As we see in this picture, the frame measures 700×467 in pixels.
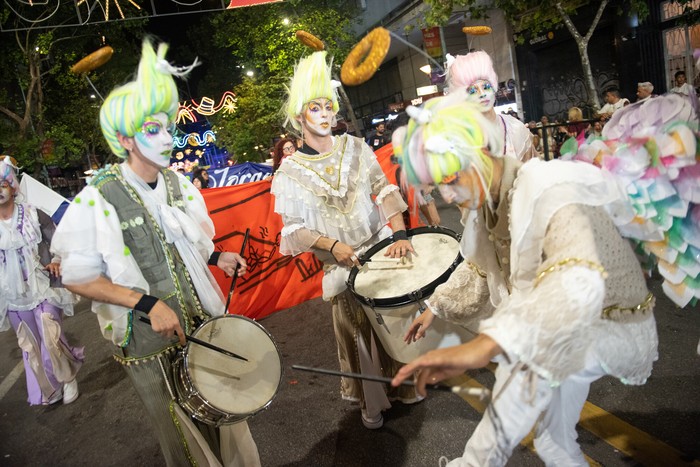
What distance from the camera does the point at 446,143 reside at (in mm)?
1714

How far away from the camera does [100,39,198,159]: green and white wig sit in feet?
7.90

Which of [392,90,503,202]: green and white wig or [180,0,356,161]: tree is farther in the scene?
[180,0,356,161]: tree

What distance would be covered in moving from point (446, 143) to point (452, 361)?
0.76 metres

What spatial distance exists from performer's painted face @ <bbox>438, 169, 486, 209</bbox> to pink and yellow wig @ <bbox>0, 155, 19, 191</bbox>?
4.59m

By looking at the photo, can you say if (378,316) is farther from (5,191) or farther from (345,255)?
(5,191)

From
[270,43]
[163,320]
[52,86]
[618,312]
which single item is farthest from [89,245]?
[52,86]

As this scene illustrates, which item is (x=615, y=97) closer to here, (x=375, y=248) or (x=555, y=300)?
(x=375, y=248)

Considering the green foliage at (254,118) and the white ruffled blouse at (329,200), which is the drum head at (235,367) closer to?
the white ruffled blouse at (329,200)

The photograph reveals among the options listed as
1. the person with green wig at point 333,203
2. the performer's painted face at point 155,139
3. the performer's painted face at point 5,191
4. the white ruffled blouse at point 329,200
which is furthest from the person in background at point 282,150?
the performer's painted face at point 155,139

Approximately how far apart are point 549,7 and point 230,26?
46.6ft

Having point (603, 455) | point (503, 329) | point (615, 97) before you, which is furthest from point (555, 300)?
point (615, 97)

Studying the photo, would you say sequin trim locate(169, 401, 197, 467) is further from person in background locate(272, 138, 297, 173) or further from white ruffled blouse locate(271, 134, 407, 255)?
person in background locate(272, 138, 297, 173)

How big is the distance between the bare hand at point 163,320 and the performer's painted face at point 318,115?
5.37 feet

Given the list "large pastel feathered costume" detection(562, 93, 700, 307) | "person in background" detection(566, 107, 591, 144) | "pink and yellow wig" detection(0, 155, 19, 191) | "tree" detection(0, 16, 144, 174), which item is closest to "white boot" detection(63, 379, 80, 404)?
"pink and yellow wig" detection(0, 155, 19, 191)
